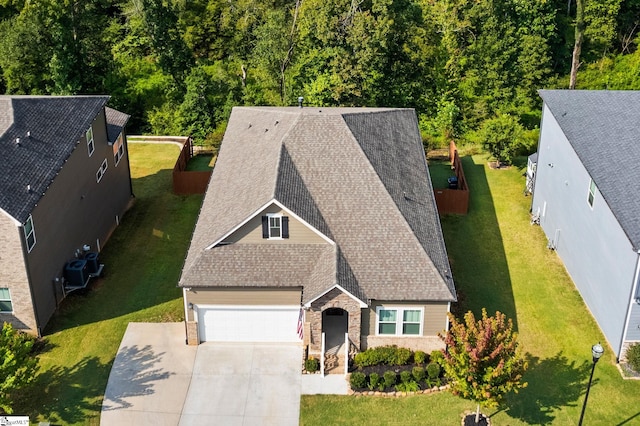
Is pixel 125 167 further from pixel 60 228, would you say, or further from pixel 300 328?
pixel 300 328

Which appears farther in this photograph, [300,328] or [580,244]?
[580,244]

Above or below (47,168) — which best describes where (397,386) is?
→ below

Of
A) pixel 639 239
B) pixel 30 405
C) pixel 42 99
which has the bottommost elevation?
pixel 30 405

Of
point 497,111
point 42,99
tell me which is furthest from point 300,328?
point 497,111

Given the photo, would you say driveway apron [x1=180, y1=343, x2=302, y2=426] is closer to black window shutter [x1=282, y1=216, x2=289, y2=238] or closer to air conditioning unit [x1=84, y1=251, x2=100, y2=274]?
black window shutter [x1=282, y1=216, x2=289, y2=238]

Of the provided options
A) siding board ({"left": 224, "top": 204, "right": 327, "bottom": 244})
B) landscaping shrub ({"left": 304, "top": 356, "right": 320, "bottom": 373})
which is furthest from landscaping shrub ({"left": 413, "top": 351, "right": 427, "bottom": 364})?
siding board ({"left": 224, "top": 204, "right": 327, "bottom": 244})

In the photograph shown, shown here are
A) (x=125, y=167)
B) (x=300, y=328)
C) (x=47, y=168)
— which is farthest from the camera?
(x=125, y=167)
